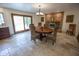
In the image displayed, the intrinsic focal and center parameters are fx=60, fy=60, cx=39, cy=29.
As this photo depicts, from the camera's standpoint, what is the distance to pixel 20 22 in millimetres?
1479

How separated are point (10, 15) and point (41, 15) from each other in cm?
73

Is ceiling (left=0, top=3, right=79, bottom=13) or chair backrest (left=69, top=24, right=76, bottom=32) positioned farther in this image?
chair backrest (left=69, top=24, right=76, bottom=32)

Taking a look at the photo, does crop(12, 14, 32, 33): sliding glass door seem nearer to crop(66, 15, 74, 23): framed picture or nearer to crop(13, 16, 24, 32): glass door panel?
crop(13, 16, 24, 32): glass door panel

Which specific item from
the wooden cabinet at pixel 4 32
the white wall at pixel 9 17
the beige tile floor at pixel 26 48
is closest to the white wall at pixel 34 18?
the white wall at pixel 9 17

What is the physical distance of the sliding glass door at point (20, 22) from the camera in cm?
144

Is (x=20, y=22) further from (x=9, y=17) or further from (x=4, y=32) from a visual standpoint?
(x=4, y=32)

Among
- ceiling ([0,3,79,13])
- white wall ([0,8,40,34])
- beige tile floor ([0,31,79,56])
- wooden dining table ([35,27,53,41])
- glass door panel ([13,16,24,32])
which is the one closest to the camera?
ceiling ([0,3,79,13])

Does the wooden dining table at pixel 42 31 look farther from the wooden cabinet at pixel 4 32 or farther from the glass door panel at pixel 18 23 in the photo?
the wooden cabinet at pixel 4 32

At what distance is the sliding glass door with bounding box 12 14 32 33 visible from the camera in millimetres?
1442

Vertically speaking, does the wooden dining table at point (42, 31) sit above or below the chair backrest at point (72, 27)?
below

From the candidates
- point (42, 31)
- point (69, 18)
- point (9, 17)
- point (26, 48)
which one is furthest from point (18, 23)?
point (69, 18)

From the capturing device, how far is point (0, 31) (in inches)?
54.4

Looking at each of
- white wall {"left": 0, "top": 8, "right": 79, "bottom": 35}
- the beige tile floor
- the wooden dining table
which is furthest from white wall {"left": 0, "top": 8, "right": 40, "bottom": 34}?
the wooden dining table

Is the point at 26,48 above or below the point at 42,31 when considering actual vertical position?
below
